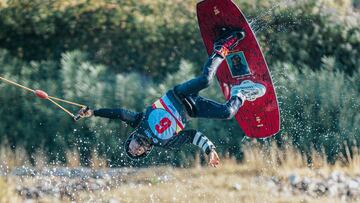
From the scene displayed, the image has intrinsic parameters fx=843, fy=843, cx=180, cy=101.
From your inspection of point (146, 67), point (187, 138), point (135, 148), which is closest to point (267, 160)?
point (187, 138)

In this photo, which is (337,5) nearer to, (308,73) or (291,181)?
(308,73)

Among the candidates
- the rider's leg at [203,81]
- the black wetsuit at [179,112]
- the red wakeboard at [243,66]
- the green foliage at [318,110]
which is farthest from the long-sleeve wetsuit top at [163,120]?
the green foliage at [318,110]

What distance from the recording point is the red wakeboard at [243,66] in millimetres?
9070

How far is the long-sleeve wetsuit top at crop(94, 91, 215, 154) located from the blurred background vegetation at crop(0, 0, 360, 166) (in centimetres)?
223

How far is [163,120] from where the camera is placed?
8.67 m

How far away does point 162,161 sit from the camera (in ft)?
36.2

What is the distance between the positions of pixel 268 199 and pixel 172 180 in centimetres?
133

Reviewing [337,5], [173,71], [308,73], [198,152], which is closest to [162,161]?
[198,152]

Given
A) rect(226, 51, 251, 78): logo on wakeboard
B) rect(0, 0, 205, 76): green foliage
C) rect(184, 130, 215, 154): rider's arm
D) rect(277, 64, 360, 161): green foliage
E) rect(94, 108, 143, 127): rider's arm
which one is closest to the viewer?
rect(184, 130, 215, 154): rider's arm

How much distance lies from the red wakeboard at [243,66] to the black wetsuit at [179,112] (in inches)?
20.4

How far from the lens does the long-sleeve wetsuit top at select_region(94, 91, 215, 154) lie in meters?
8.65

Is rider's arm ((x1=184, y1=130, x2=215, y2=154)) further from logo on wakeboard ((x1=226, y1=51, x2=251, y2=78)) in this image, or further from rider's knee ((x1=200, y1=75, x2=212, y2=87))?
logo on wakeboard ((x1=226, y1=51, x2=251, y2=78))

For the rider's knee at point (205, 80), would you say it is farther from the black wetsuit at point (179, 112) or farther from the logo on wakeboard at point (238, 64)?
the logo on wakeboard at point (238, 64)

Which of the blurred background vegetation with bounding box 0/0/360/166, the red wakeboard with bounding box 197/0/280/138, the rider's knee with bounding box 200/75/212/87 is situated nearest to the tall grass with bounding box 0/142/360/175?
the blurred background vegetation with bounding box 0/0/360/166
